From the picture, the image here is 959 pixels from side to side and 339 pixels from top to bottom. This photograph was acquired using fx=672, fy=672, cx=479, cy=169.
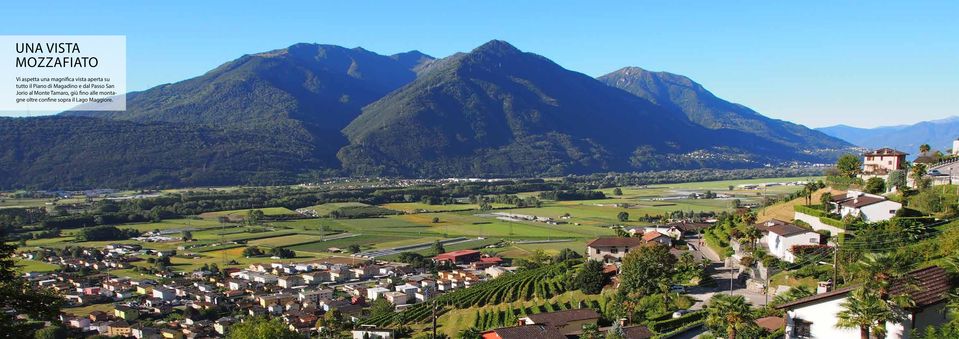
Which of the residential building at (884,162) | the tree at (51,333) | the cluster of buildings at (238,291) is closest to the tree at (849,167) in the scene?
the residential building at (884,162)

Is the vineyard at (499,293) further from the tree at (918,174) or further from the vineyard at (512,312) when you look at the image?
the tree at (918,174)

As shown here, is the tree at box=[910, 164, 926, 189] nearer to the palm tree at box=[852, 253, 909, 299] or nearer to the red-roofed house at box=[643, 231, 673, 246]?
the red-roofed house at box=[643, 231, 673, 246]

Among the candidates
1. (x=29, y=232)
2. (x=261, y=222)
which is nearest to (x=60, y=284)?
(x=29, y=232)

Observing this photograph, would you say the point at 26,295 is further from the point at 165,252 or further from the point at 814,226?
the point at 165,252

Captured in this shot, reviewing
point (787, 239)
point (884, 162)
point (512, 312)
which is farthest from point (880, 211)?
point (512, 312)

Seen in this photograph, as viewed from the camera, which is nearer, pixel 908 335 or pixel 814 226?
pixel 908 335

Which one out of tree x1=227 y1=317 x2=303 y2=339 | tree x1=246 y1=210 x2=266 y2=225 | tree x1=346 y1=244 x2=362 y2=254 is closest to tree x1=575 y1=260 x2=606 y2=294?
tree x1=227 y1=317 x2=303 y2=339
